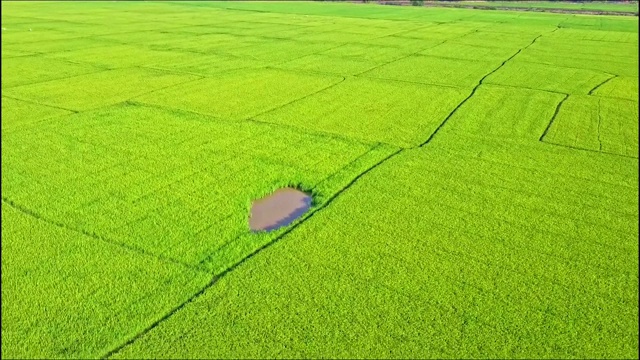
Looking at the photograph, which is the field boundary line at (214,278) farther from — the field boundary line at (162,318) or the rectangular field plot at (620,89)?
the rectangular field plot at (620,89)

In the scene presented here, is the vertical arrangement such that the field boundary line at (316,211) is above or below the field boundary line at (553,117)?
below

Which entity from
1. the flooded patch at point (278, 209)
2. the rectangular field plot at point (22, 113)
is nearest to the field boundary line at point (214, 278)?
the flooded patch at point (278, 209)

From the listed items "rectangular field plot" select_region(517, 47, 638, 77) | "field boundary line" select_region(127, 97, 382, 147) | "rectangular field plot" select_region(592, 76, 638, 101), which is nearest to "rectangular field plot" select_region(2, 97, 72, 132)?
"field boundary line" select_region(127, 97, 382, 147)

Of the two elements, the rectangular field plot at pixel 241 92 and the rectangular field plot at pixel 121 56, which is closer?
the rectangular field plot at pixel 241 92

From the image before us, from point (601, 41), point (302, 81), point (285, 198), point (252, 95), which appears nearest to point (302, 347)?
point (285, 198)

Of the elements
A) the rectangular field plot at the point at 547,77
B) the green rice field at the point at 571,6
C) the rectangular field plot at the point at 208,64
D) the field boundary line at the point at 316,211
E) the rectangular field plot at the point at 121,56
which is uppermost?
the green rice field at the point at 571,6

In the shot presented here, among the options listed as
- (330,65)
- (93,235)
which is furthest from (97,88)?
(93,235)
